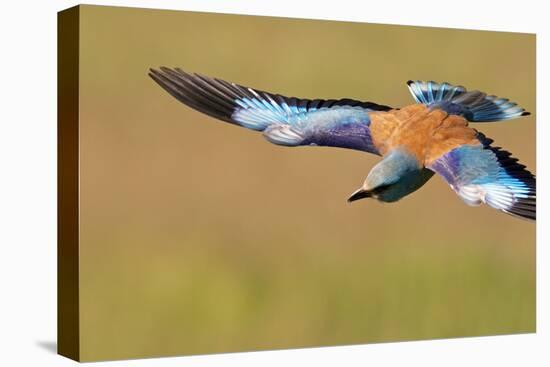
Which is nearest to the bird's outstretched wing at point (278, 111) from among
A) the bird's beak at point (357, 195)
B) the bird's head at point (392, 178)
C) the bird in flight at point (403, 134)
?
the bird in flight at point (403, 134)

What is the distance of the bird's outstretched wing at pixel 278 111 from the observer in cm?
784

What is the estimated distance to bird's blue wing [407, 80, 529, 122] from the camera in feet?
28.4

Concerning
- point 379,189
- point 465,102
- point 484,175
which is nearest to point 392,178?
point 379,189

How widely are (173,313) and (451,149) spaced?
6.91 ft

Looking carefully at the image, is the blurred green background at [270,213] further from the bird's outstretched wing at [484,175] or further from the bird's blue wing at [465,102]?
the bird's outstretched wing at [484,175]

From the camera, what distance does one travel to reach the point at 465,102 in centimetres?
879

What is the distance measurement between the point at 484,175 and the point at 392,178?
22.8 inches

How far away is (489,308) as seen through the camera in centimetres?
891

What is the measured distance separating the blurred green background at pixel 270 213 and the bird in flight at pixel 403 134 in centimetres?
7

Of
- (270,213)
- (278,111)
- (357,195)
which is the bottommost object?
(270,213)

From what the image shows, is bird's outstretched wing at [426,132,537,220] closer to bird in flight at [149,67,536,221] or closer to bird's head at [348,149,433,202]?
bird in flight at [149,67,536,221]

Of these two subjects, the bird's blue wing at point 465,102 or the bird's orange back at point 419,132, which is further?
the bird's blue wing at point 465,102

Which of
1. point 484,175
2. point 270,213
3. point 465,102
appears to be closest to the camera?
point 270,213

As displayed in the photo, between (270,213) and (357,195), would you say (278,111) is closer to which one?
(270,213)
